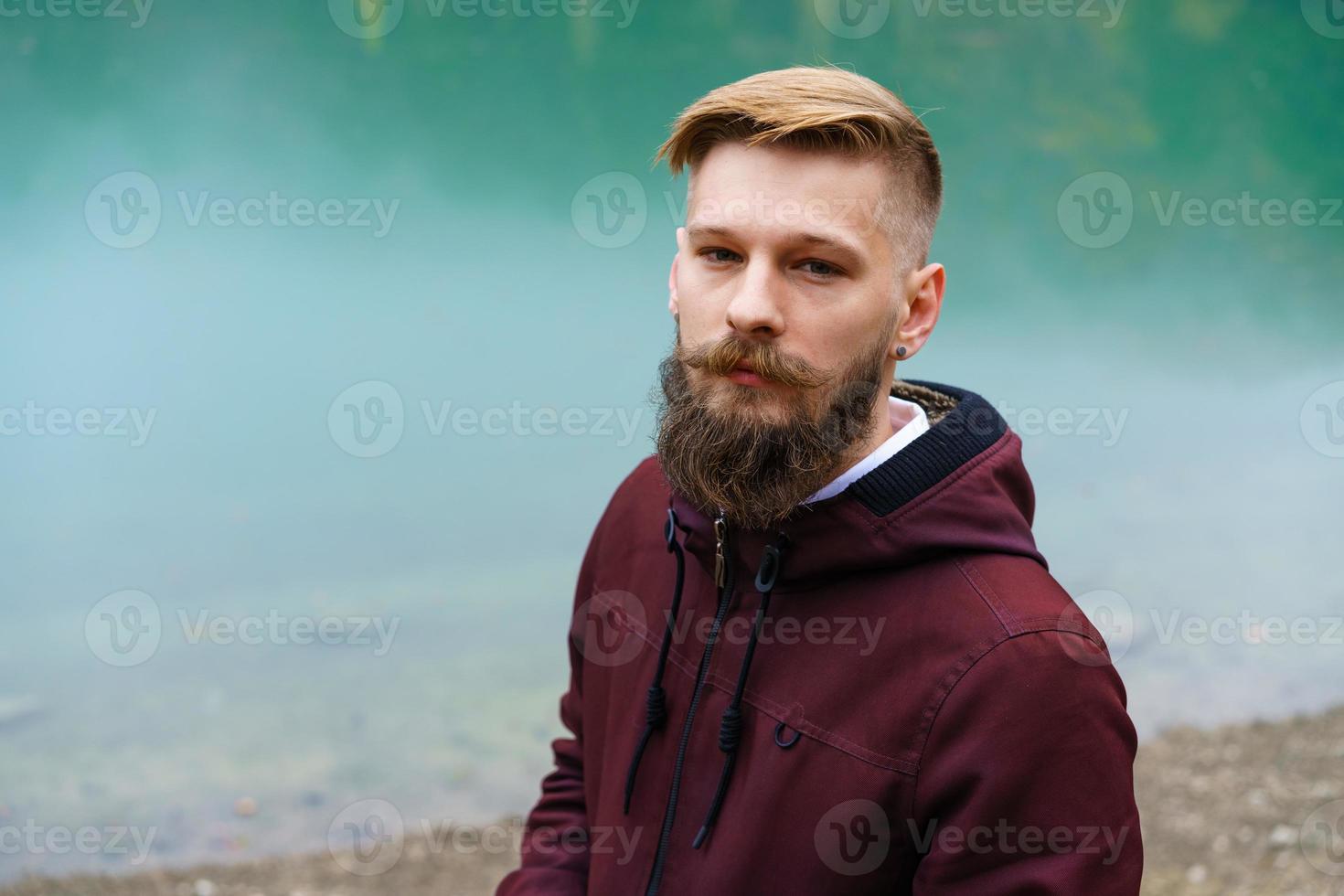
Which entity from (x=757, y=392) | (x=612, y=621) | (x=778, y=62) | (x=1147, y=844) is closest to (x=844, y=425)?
(x=757, y=392)

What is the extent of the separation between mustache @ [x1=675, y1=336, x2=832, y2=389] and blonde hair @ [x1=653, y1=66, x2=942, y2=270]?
10.0 inches

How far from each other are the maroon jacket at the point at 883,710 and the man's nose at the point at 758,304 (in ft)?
0.88

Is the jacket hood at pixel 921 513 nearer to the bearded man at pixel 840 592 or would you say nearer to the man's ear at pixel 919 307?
the bearded man at pixel 840 592

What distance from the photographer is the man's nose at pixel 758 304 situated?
5.09 feet

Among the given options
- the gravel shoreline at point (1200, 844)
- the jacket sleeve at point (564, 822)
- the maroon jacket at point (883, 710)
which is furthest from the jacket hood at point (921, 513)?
the gravel shoreline at point (1200, 844)

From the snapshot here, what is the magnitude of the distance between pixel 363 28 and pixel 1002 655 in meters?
3.78

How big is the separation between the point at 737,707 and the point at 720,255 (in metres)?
0.70

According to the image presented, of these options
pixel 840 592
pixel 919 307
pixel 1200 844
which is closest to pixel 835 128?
pixel 919 307

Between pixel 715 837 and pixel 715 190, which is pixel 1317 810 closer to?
pixel 715 837

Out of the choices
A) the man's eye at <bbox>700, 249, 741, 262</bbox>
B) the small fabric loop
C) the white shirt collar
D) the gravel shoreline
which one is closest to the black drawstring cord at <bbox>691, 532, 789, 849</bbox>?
the small fabric loop

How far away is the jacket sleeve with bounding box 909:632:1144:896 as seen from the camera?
1.40 meters

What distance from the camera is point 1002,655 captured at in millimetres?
1444

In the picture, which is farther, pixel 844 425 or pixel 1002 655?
pixel 844 425

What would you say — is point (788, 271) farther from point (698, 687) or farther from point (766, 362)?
point (698, 687)
